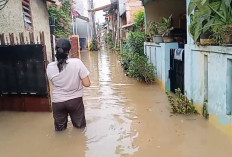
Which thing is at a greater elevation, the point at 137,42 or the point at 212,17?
the point at 212,17

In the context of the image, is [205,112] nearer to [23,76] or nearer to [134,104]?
[134,104]

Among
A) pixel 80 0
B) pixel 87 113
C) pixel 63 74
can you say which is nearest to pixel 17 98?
pixel 87 113

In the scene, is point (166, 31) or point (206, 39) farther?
point (166, 31)

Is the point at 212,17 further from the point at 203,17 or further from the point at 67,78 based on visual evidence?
the point at 67,78

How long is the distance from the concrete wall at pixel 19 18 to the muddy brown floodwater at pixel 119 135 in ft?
14.2

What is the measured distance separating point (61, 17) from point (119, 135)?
12.6 metres

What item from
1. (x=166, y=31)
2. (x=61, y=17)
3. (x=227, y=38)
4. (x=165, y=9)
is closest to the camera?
(x=227, y=38)

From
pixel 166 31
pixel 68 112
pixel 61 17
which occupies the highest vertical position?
pixel 61 17

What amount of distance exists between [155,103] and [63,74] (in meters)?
2.83

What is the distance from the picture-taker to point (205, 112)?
194 inches

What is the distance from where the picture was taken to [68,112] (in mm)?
4543

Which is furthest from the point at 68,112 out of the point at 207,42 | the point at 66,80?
the point at 207,42

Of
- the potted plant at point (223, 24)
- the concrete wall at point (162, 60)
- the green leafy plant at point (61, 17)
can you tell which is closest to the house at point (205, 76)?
the concrete wall at point (162, 60)

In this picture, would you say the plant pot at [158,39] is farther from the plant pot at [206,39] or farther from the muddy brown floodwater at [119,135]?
the plant pot at [206,39]
